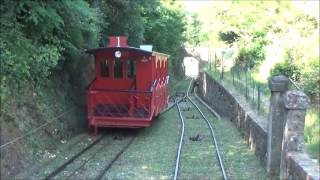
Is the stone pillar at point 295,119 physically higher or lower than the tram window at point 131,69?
lower

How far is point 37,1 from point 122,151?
5005mm

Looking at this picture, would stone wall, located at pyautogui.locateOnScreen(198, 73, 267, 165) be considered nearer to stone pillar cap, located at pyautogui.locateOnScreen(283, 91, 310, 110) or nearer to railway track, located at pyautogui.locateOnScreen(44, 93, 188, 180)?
stone pillar cap, located at pyautogui.locateOnScreen(283, 91, 310, 110)

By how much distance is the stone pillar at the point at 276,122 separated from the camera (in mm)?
11938

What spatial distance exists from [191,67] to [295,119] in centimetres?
6878

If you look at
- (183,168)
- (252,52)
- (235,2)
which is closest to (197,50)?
(235,2)

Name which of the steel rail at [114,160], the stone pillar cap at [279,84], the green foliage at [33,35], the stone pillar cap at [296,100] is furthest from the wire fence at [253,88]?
the green foliage at [33,35]

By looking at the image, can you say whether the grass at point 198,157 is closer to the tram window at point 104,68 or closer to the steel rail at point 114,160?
the steel rail at point 114,160

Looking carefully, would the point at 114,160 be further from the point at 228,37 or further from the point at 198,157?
the point at 228,37

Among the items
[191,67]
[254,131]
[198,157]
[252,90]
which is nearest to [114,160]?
[198,157]

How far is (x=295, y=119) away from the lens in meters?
10.6

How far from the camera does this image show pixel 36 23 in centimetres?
1334

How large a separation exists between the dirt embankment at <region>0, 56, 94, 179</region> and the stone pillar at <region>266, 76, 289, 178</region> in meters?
5.62

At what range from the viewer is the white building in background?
253ft

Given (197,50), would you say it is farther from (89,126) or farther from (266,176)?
(266,176)
